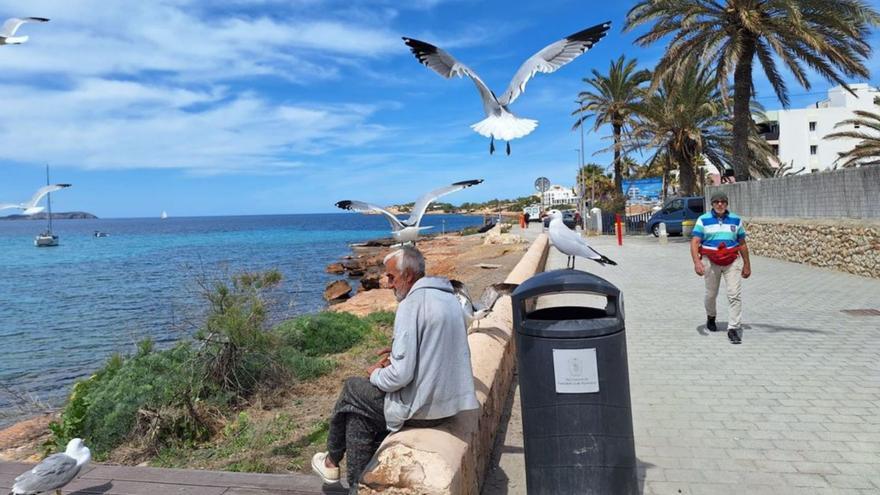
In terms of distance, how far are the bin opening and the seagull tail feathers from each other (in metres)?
2.11

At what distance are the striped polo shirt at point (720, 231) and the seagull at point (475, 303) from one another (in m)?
3.02

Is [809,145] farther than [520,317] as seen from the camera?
Yes

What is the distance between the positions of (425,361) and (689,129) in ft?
104

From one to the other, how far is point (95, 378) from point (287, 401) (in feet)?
7.92

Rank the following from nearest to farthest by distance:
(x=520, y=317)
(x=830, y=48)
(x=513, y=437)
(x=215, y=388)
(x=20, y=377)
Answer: (x=520, y=317) → (x=513, y=437) → (x=215, y=388) → (x=20, y=377) → (x=830, y=48)

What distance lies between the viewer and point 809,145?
62.2 metres

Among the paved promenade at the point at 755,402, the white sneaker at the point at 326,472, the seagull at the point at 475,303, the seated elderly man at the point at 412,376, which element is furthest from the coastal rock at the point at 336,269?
the seated elderly man at the point at 412,376

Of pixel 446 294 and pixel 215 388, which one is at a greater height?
pixel 446 294

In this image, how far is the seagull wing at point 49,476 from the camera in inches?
148

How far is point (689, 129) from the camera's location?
31.7 meters

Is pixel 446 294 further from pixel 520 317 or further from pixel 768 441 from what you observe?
pixel 768 441

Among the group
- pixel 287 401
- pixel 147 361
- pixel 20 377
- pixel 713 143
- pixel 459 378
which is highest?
pixel 713 143

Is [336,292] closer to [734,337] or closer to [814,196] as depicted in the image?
[814,196]

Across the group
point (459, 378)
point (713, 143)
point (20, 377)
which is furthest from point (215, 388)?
point (713, 143)
